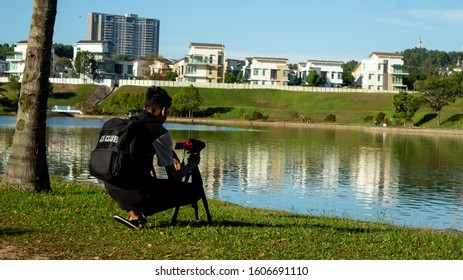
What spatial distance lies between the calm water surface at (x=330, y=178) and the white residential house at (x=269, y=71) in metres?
87.5

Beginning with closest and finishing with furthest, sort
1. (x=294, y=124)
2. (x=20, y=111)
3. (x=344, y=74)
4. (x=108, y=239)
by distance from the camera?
(x=108, y=239) → (x=20, y=111) → (x=294, y=124) → (x=344, y=74)

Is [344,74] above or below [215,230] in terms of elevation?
above

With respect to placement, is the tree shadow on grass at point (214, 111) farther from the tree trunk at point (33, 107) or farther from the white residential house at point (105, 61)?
the tree trunk at point (33, 107)

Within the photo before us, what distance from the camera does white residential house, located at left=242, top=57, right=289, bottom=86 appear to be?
5103 inches

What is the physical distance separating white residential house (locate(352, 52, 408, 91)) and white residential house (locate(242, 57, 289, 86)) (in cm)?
1567

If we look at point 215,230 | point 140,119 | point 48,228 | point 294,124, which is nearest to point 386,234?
point 215,230

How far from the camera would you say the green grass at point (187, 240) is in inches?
295

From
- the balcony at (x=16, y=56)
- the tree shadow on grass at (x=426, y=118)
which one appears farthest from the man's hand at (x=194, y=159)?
the balcony at (x=16, y=56)

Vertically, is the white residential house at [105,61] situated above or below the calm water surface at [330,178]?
above

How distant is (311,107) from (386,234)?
92.8 meters

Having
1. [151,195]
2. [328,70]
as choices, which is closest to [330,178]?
[151,195]

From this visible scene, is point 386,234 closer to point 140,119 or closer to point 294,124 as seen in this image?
point 140,119

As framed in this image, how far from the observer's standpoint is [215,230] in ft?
29.0

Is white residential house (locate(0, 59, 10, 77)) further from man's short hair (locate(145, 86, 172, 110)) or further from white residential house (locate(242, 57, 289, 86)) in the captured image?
man's short hair (locate(145, 86, 172, 110))
